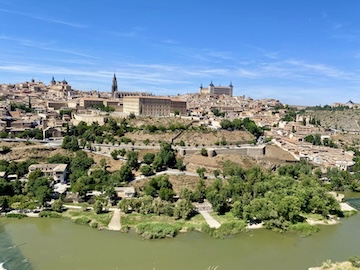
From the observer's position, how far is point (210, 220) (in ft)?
62.1

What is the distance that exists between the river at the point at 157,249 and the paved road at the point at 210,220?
1.20 meters

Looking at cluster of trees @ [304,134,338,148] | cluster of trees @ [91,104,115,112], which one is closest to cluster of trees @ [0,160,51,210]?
cluster of trees @ [91,104,115,112]

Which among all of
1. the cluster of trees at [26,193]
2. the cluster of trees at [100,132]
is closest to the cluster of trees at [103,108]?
the cluster of trees at [100,132]

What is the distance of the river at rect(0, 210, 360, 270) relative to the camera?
1417 centimetres

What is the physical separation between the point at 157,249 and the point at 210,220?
4.32m

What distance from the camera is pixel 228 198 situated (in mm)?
22125

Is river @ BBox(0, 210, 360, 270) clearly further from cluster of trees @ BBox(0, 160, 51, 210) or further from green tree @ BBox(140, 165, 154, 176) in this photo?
green tree @ BBox(140, 165, 154, 176)

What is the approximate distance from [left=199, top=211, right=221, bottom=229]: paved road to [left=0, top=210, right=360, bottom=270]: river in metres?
1.20

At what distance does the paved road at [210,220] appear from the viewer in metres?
18.2

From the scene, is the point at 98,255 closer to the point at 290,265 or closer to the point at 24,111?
the point at 290,265

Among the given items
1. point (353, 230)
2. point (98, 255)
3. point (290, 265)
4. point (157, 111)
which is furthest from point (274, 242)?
point (157, 111)

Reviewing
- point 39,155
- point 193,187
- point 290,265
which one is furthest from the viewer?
point 39,155

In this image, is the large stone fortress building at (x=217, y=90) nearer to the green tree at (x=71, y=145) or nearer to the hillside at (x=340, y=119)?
the hillside at (x=340, y=119)

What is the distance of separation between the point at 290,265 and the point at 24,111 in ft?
132
